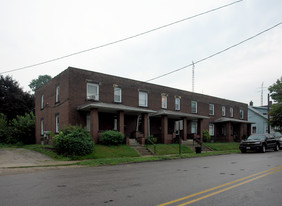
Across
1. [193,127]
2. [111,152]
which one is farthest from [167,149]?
[193,127]

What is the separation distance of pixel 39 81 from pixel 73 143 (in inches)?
2414

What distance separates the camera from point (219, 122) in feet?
120

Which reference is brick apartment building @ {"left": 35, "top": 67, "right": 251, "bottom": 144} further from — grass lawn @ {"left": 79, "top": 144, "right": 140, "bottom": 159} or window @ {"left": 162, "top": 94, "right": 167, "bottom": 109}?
grass lawn @ {"left": 79, "top": 144, "right": 140, "bottom": 159}

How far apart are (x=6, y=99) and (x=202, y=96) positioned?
1108 inches

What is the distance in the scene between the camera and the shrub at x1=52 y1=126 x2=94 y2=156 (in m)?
17.3

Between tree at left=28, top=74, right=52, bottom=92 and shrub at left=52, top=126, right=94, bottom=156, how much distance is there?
58.5 m

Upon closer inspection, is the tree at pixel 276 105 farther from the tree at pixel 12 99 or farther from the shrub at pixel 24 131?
the tree at pixel 12 99

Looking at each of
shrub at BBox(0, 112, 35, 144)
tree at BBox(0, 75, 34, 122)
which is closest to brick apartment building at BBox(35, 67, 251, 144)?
shrub at BBox(0, 112, 35, 144)

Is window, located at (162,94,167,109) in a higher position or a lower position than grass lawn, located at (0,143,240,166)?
higher

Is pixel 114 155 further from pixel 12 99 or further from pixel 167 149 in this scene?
pixel 12 99

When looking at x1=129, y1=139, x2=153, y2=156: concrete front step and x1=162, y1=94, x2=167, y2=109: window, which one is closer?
x1=129, y1=139, x2=153, y2=156: concrete front step

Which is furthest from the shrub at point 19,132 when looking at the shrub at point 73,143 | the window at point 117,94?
the shrub at point 73,143

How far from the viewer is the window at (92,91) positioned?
22734 millimetres

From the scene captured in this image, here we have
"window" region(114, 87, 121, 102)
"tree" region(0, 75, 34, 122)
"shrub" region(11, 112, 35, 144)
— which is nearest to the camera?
"window" region(114, 87, 121, 102)
